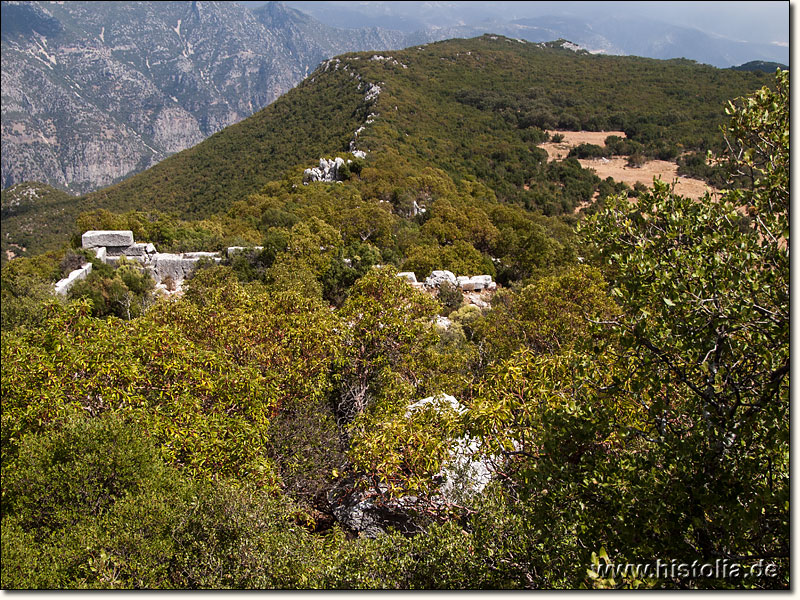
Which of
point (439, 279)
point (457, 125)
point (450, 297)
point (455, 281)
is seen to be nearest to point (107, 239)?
point (439, 279)

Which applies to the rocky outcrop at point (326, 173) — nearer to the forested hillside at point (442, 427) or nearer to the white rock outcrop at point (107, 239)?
the white rock outcrop at point (107, 239)

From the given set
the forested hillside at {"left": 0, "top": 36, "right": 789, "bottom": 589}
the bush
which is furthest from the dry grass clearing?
the forested hillside at {"left": 0, "top": 36, "right": 789, "bottom": 589}

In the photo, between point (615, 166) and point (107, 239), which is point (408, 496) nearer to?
point (107, 239)

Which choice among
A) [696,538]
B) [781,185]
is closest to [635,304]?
[781,185]

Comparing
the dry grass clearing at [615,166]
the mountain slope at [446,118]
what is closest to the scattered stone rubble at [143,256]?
the mountain slope at [446,118]

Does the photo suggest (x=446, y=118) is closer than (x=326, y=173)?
No

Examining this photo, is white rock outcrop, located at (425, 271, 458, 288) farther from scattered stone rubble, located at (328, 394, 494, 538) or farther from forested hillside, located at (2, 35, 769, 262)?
forested hillside, located at (2, 35, 769, 262)

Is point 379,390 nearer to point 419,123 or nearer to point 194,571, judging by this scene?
point 194,571

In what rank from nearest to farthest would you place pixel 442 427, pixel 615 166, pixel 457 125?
pixel 442 427
pixel 615 166
pixel 457 125

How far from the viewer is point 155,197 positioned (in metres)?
68.2

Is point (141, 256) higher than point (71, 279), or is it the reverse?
point (141, 256)
